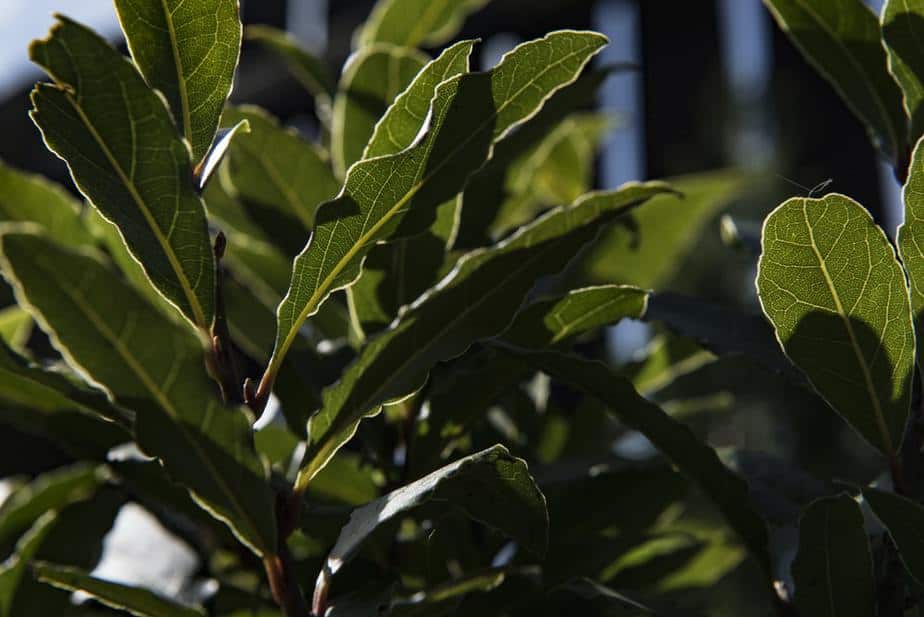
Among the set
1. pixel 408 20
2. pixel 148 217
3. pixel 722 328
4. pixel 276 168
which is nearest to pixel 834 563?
pixel 722 328

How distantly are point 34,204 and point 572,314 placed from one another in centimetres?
51

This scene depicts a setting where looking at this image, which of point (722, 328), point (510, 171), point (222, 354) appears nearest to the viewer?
point (222, 354)

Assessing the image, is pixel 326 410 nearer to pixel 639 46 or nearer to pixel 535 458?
pixel 535 458

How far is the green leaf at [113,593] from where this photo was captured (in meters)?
0.59

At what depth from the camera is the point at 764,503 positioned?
2.36 ft

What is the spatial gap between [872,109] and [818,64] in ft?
0.17

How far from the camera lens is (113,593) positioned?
0.61 m

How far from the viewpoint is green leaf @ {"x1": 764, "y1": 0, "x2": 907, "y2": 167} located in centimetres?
78

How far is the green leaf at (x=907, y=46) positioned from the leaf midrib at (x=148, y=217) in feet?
1.49

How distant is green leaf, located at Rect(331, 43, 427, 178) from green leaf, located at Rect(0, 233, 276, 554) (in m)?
0.39

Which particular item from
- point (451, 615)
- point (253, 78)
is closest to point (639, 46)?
point (253, 78)

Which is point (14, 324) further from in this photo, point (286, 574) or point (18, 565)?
point (286, 574)

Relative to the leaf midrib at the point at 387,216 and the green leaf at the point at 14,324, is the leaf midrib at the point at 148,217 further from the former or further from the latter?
the green leaf at the point at 14,324

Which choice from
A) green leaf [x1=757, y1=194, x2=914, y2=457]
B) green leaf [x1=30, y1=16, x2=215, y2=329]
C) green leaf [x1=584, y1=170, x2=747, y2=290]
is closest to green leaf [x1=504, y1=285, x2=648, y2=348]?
green leaf [x1=757, y1=194, x2=914, y2=457]
